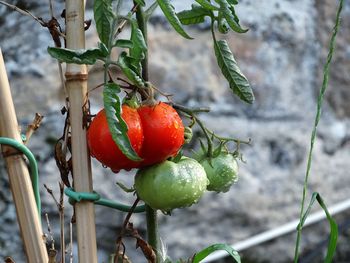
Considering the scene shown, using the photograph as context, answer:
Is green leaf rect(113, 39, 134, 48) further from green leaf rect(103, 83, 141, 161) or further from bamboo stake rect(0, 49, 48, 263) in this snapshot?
bamboo stake rect(0, 49, 48, 263)

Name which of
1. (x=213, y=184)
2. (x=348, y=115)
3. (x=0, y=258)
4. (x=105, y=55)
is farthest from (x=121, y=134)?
(x=348, y=115)

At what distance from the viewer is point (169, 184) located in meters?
0.78

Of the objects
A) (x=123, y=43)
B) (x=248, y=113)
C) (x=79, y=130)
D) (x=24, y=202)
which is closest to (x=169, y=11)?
(x=123, y=43)

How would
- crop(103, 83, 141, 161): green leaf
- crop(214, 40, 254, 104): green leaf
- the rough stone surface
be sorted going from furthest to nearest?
1. the rough stone surface
2. crop(214, 40, 254, 104): green leaf
3. crop(103, 83, 141, 161): green leaf

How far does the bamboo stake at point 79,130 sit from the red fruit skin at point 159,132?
0.07 meters

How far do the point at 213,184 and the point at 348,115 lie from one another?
51.6 inches

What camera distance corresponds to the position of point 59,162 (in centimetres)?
85

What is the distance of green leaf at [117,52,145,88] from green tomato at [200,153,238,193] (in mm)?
176

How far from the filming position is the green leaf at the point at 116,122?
0.72m

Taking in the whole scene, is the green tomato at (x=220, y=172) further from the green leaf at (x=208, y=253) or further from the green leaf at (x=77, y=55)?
the green leaf at (x=77, y=55)

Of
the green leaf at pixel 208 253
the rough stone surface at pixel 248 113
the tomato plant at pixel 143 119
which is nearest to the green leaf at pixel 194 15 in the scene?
the tomato plant at pixel 143 119

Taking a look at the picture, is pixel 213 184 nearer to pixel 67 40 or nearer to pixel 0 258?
pixel 67 40

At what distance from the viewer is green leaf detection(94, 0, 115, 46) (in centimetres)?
A: 77

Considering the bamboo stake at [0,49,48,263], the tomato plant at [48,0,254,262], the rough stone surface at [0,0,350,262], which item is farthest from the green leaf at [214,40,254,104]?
the rough stone surface at [0,0,350,262]
